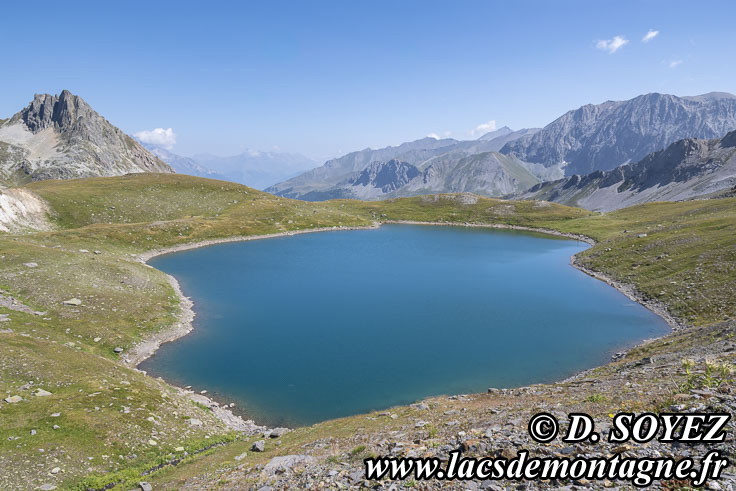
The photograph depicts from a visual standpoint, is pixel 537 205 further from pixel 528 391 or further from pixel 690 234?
pixel 528 391

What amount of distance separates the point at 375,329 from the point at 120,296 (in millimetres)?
34558

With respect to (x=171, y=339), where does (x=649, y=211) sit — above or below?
above

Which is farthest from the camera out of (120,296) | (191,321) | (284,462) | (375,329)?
(191,321)

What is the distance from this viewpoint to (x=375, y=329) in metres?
47.8

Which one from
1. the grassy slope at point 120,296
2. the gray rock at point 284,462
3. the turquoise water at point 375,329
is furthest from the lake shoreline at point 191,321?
the gray rock at point 284,462

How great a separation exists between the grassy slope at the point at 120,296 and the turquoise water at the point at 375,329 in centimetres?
558

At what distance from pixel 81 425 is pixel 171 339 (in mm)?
23779

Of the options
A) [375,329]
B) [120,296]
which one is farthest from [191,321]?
[375,329]

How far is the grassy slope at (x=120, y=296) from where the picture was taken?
20.3m

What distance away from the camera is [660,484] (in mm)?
10867

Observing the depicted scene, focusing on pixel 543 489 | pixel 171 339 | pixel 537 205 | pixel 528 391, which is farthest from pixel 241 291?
pixel 537 205

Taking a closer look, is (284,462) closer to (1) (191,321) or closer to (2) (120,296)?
(1) (191,321)

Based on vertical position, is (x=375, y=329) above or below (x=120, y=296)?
below

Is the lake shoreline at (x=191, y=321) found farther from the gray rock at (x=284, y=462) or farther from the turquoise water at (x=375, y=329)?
the gray rock at (x=284, y=462)
